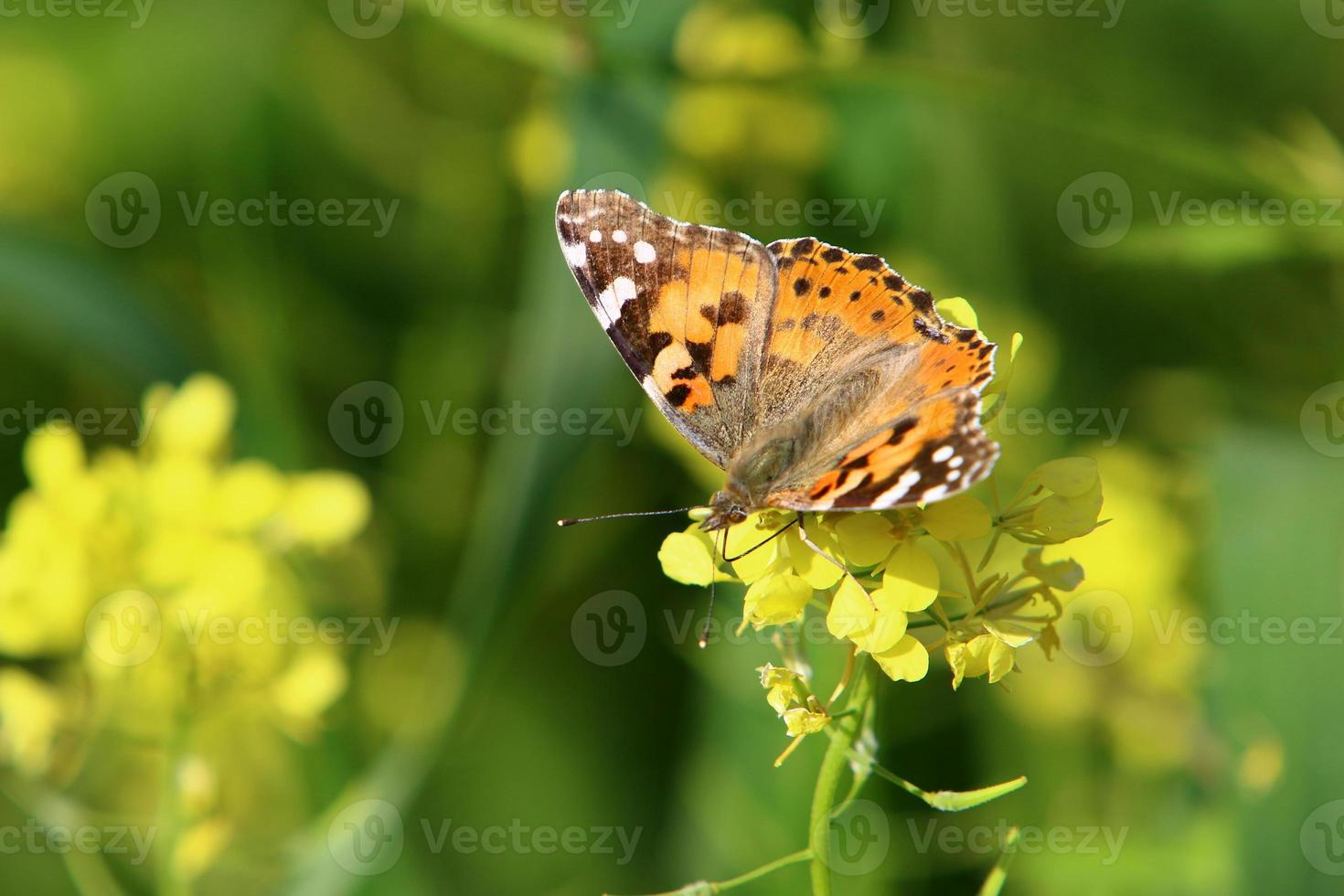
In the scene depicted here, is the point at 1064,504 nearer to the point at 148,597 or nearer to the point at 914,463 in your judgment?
the point at 914,463

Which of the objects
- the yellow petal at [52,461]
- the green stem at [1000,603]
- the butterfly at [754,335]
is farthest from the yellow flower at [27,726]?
the green stem at [1000,603]

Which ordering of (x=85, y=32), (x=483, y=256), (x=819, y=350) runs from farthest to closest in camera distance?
(x=85, y=32), (x=483, y=256), (x=819, y=350)

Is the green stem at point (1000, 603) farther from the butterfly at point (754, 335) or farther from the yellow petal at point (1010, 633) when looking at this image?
the butterfly at point (754, 335)

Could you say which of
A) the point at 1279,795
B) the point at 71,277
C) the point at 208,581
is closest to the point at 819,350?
the point at 1279,795

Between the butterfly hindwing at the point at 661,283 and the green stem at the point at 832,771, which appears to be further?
the butterfly hindwing at the point at 661,283

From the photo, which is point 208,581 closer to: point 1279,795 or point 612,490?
point 612,490
